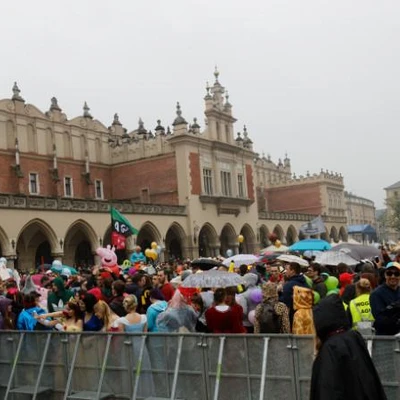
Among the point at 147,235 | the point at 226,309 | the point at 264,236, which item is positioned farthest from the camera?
the point at 264,236

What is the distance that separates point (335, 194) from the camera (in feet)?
209

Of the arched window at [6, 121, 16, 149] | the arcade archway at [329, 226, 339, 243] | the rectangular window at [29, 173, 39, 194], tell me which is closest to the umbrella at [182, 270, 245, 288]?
the arched window at [6, 121, 16, 149]

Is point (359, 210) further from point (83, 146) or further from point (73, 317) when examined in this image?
point (73, 317)

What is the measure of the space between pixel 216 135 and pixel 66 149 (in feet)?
36.3

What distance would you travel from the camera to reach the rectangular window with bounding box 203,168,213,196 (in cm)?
4050

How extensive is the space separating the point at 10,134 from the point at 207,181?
13903 millimetres

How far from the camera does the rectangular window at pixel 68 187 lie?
123 ft

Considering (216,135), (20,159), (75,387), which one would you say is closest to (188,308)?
(75,387)

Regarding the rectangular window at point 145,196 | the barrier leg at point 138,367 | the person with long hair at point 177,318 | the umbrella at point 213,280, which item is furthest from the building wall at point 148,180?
the barrier leg at point 138,367

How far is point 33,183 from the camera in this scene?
3528 centimetres

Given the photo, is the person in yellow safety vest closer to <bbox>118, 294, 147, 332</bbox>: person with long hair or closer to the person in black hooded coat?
<bbox>118, 294, 147, 332</bbox>: person with long hair

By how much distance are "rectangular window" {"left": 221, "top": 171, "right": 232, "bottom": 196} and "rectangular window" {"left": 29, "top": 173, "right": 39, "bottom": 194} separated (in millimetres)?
13465

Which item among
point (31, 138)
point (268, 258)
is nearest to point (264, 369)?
point (268, 258)

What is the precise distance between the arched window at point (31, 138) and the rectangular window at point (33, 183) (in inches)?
60.5
